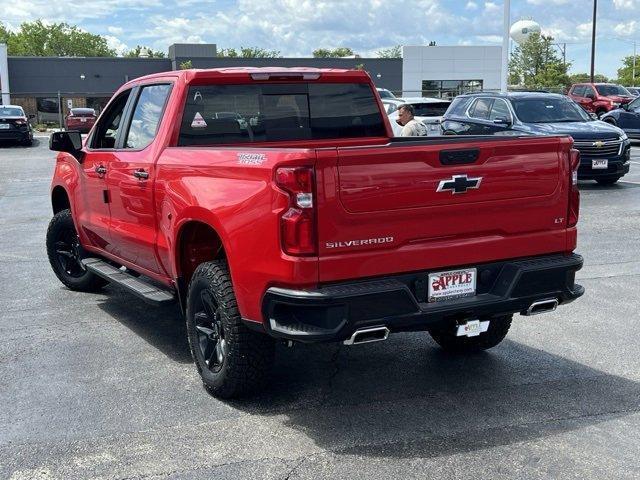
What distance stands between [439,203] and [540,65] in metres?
71.1

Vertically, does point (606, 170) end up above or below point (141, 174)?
below

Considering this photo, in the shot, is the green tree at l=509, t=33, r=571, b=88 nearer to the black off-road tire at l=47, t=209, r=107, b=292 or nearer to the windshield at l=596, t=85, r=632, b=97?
the windshield at l=596, t=85, r=632, b=97

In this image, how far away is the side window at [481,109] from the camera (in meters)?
15.8

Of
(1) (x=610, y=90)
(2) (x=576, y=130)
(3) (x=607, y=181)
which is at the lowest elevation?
(3) (x=607, y=181)

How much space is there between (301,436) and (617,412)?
185cm

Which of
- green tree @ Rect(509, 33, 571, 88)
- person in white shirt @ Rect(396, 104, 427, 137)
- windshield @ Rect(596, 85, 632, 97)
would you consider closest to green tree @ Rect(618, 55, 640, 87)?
green tree @ Rect(509, 33, 571, 88)

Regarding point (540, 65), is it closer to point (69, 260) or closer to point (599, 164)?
Answer: point (599, 164)

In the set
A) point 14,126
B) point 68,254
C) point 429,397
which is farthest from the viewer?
point 14,126

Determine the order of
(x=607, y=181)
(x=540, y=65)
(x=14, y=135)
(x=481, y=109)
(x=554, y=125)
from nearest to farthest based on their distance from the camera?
(x=554, y=125), (x=607, y=181), (x=481, y=109), (x=14, y=135), (x=540, y=65)

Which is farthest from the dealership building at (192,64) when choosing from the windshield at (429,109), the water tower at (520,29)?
the windshield at (429,109)

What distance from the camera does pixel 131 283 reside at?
5832 millimetres

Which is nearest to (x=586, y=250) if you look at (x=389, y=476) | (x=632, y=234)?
(x=632, y=234)

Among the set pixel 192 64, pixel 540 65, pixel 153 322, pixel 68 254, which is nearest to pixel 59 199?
pixel 68 254

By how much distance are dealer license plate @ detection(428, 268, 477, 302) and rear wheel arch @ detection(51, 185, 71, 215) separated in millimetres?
4550
